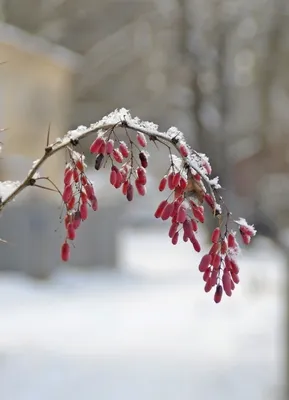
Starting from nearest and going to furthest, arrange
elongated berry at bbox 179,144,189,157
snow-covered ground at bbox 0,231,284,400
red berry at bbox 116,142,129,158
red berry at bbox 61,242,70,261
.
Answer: elongated berry at bbox 179,144,189,157
red berry at bbox 116,142,129,158
red berry at bbox 61,242,70,261
snow-covered ground at bbox 0,231,284,400

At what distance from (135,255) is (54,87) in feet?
14.0

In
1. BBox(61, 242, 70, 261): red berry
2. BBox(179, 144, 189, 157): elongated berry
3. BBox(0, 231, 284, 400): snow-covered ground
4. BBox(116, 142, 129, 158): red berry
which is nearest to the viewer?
BBox(179, 144, 189, 157): elongated berry

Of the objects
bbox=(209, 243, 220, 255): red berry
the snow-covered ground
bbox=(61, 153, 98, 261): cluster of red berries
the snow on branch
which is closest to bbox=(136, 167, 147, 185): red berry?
the snow on branch

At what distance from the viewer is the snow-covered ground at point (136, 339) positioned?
7098 millimetres

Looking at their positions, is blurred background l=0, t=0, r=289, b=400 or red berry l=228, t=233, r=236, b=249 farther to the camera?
blurred background l=0, t=0, r=289, b=400

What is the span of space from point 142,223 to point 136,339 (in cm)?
1890

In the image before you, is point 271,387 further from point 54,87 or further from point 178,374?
point 54,87

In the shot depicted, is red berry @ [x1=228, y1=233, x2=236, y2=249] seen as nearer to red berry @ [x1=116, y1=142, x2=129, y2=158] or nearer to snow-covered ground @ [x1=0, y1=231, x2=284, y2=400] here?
red berry @ [x1=116, y1=142, x2=129, y2=158]

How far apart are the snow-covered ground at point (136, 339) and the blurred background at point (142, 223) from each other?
0.09 feet

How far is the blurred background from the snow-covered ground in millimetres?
28

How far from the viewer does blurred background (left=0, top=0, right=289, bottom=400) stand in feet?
24.7

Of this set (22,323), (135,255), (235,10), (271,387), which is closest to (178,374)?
(271,387)

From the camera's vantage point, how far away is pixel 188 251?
18141 mm

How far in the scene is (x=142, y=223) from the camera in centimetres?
2761
